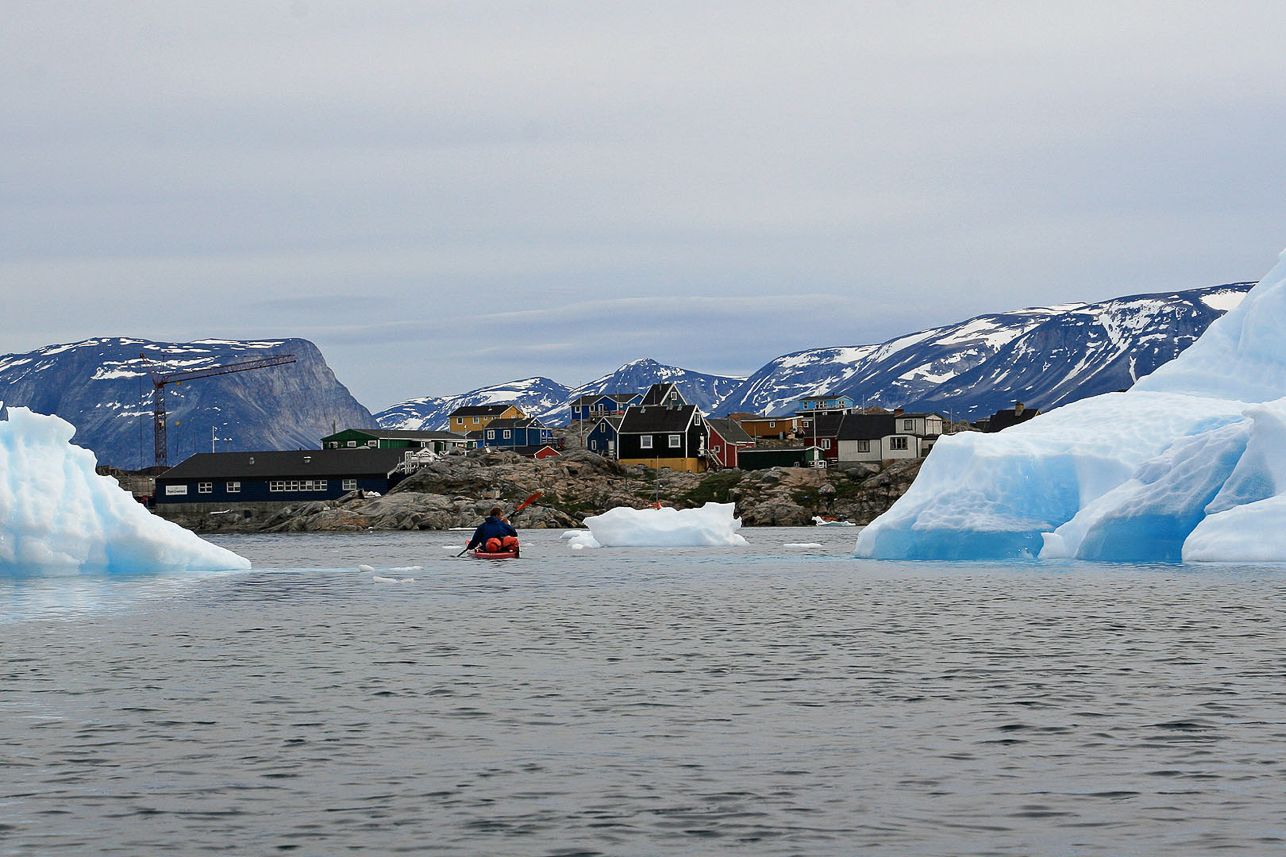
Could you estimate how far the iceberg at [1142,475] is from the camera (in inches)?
1446

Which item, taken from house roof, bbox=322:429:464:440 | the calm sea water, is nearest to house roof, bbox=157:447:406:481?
house roof, bbox=322:429:464:440

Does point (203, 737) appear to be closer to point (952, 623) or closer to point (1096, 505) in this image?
point (952, 623)

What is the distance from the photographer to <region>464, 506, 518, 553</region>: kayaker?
172 ft

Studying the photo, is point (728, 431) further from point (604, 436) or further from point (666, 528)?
point (666, 528)

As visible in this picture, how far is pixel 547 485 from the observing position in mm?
111500

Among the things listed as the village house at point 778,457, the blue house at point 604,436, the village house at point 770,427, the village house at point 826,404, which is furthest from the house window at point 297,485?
the village house at point 826,404

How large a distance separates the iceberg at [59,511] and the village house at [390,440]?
118283mm

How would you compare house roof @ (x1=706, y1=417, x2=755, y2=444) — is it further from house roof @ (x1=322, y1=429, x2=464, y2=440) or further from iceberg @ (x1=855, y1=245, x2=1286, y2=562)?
iceberg @ (x1=855, y1=245, x2=1286, y2=562)

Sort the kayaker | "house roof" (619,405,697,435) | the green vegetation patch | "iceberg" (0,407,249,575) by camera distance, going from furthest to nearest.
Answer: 1. "house roof" (619,405,697,435)
2. the green vegetation patch
3. the kayaker
4. "iceberg" (0,407,249,575)

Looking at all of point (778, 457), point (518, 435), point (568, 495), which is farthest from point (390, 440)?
point (568, 495)

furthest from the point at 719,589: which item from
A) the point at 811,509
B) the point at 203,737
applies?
the point at 811,509

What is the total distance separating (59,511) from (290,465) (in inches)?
3474

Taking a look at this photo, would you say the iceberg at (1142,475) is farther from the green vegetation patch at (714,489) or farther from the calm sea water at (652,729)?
the green vegetation patch at (714,489)

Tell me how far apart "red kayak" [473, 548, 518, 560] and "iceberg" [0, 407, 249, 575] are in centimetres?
1545
